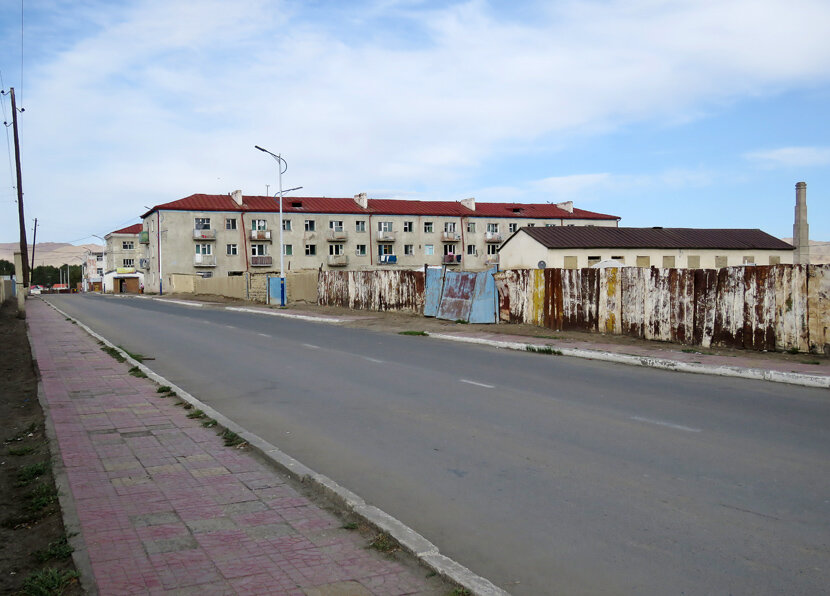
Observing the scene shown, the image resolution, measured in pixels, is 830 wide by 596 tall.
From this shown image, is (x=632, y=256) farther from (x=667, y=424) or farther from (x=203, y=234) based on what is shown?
(x=203, y=234)

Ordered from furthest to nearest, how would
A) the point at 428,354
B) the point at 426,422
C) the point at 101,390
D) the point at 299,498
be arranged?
1. the point at 428,354
2. the point at 101,390
3. the point at 426,422
4. the point at 299,498

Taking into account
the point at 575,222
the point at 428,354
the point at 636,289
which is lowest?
the point at 428,354

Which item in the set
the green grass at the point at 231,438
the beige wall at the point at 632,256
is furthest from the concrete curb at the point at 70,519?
the beige wall at the point at 632,256

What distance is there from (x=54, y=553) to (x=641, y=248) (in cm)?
5030

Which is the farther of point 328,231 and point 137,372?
point 328,231

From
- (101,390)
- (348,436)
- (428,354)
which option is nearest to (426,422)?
(348,436)

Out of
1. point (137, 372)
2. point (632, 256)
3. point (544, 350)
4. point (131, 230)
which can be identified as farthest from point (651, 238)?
point (131, 230)

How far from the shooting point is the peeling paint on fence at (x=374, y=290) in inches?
1108

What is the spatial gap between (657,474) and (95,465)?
189 inches

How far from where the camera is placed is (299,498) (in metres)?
4.95

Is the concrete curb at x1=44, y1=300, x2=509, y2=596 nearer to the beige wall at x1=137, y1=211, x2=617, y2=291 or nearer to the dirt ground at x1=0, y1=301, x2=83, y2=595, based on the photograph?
the dirt ground at x1=0, y1=301, x2=83, y2=595

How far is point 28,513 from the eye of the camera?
4.84 metres

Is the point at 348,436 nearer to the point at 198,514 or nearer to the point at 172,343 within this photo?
the point at 198,514

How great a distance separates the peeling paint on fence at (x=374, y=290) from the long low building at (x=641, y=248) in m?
16.3
